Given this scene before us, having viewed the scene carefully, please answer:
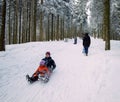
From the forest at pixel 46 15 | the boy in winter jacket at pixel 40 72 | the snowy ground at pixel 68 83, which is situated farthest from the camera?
the forest at pixel 46 15

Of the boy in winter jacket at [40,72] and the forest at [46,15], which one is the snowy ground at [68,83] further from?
the forest at [46,15]

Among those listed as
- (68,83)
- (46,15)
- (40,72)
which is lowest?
(68,83)

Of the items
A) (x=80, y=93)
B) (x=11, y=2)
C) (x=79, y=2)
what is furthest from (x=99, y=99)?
(x=79, y=2)

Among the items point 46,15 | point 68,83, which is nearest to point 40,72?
point 68,83

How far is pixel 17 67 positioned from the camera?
42.5 ft

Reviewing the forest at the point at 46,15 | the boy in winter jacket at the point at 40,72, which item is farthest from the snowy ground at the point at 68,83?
the forest at the point at 46,15

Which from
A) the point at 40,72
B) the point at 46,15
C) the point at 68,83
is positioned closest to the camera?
the point at 68,83

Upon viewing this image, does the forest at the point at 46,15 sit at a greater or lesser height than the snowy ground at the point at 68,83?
greater

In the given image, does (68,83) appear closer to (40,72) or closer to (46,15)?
(40,72)

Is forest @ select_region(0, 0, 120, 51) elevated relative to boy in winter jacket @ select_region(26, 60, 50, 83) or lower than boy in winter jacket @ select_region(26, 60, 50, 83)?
elevated

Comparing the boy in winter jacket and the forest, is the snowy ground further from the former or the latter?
the forest

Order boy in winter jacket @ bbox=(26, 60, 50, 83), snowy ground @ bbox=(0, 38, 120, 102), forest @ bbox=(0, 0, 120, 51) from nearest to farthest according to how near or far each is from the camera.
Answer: snowy ground @ bbox=(0, 38, 120, 102)
boy in winter jacket @ bbox=(26, 60, 50, 83)
forest @ bbox=(0, 0, 120, 51)

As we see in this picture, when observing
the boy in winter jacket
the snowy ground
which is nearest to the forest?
the snowy ground

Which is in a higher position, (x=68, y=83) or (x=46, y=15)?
(x=46, y=15)
